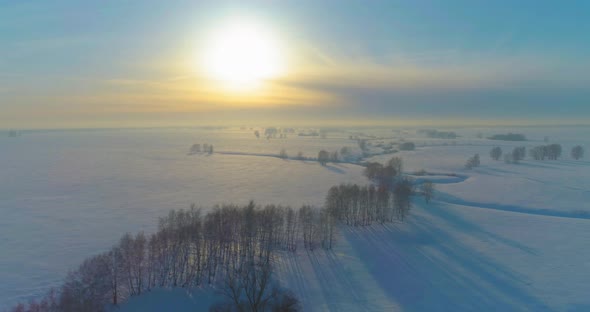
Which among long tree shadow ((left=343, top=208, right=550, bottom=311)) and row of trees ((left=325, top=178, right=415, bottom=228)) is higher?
row of trees ((left=325, top=178, right=415, bottom=228))

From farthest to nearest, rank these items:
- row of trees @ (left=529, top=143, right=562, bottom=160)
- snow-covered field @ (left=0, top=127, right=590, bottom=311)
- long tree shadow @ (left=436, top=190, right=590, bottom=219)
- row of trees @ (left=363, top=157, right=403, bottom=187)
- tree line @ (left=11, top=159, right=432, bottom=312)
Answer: row of trees @ (left=529, top=143, right=562, bottom=160)
row of trees @ (left=363, top=157, right=403, bottom=187)
long tree shadow @ (left=436, top=190, right=590, bottom=219)
snow-covered field @ (left=0, top=127, right=590, bottom=311)
tree line @ (left=11, top=159, right=432, bottom=312)

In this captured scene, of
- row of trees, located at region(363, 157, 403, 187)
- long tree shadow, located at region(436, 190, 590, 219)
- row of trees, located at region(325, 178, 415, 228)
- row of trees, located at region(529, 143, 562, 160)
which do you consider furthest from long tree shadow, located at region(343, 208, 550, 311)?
row of trees, located at region(529, 143, 562, 160)

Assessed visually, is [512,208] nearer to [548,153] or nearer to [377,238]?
[377,238]

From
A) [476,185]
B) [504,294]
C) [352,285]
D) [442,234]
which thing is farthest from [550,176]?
[352,285]

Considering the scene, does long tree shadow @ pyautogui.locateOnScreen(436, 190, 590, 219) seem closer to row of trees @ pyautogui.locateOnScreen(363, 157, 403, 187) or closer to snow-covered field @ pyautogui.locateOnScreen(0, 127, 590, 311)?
snow-covered field @ pyautogui.locateOnScreen(0, 127, 590, 311)

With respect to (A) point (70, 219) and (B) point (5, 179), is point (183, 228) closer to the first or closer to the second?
(A) point (70, 219)

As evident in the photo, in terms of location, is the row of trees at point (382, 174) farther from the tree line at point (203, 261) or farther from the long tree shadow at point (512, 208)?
the tree line at point (203, 261)

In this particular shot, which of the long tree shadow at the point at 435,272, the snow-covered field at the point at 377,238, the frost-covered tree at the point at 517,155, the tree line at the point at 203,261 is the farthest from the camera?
the frost-covered tree at the point at 517,155

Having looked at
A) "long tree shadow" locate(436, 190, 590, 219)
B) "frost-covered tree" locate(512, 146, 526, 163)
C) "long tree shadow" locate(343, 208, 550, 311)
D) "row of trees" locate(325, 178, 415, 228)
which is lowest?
"long tree shadow" locate(343, 208, 550, 311)

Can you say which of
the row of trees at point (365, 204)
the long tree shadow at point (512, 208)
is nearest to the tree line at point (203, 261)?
the row of trees at point (365, 204)
